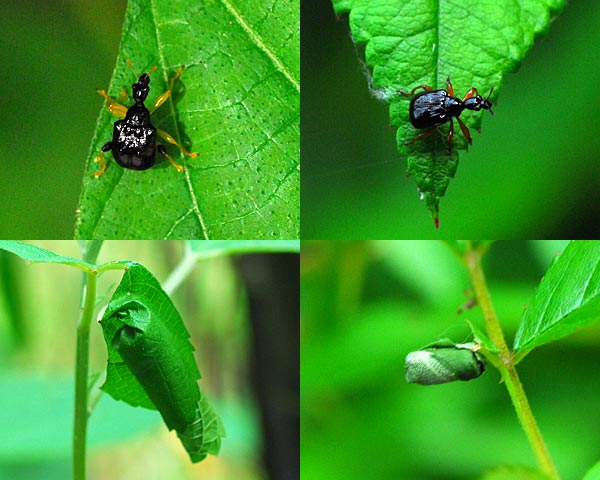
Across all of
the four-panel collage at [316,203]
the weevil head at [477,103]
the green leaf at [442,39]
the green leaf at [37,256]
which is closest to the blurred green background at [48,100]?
the four-panel collage at [316,203]

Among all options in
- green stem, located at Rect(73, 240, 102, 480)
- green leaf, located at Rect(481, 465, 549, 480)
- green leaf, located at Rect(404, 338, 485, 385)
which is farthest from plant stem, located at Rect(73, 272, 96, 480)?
green leaf, located at Rect(481, 465, 549, 480)

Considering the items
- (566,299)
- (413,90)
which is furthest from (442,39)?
(566,299)

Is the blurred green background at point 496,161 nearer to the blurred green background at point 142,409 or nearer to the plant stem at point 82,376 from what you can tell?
the blurred green background at point 142,409

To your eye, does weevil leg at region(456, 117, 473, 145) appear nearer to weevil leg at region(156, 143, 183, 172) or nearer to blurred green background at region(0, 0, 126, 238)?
weevil leg at region(156, 143, 183, 172)

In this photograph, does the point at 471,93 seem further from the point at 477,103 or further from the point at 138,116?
the point at 138,116

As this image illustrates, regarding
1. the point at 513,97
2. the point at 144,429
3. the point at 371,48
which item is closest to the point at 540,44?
the point at 513,97

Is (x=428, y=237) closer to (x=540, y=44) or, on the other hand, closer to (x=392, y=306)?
(x=392, y=306)
